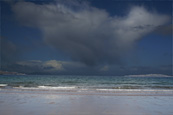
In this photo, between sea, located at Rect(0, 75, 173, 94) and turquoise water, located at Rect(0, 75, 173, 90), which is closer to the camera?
sea, located at Rect(0, 75, 173, 94)

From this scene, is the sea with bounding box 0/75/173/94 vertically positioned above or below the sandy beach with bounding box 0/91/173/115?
below

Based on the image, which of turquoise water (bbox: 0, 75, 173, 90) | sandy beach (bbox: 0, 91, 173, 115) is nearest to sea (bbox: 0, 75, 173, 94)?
turquoise water (bbox: 0, 75, 173, 90)

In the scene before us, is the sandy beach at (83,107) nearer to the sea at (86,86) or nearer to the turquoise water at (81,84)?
the sea at (86,86)

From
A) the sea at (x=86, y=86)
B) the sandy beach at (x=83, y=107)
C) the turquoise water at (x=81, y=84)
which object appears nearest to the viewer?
the sandy beach at (x=83, y=107)

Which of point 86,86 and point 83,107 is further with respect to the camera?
point 86,86

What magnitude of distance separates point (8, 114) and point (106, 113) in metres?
4.69

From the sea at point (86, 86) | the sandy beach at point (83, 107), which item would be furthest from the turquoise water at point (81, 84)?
the sandy beach at point (83, 107)

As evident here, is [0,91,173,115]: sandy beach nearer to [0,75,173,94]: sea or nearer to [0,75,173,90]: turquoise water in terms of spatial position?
[0,75,173,94]: sea

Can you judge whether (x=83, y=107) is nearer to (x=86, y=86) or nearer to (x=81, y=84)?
(x=86, y=86)

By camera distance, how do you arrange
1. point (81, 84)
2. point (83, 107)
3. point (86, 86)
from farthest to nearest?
point (81, 84), point (86, 86), point (83, 107)

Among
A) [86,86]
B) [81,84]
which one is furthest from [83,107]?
[81,84]

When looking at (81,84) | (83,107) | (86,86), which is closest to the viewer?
(83,107)

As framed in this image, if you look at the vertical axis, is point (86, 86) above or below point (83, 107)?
below

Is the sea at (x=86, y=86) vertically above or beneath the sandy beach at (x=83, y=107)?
beneath
